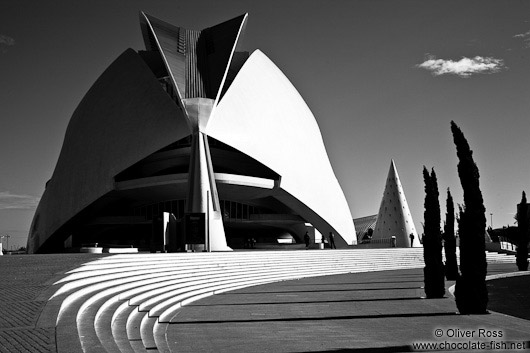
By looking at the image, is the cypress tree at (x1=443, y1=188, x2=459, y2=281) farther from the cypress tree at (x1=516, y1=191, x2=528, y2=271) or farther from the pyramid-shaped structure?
the pyramid-shaped structure

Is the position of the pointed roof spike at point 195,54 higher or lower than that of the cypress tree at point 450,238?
higher

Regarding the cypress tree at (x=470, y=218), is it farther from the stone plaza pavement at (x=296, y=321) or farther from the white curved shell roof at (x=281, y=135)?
the white curved shell roof at (x=281, y=135)

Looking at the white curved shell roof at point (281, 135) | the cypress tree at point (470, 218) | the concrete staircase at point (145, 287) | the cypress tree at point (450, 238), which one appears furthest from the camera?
the white curved shell roof at point (281, 135)

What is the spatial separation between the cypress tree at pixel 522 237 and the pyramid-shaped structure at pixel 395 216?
1631 centimetres

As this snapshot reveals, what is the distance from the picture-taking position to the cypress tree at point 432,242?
1580 centimetres

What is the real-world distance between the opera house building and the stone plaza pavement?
2033 cm

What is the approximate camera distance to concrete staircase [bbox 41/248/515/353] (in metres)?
7.84

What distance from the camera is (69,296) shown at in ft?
31.0

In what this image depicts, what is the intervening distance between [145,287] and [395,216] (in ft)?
105

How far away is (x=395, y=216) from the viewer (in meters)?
43.6

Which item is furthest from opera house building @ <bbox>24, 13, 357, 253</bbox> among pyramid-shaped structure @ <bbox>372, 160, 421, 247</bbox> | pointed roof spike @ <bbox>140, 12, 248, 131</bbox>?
pyramid-shaped structure @ <bbox>372, 160, 421, 247</bbox>

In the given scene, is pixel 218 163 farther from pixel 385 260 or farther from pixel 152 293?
pixel 152 293

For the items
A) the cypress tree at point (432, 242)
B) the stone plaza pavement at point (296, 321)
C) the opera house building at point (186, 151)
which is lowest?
the stone plaza pavement at point (296, 321)

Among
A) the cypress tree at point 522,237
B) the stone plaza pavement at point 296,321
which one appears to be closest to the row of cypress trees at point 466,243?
the stone plaza pavement at point 296,321
